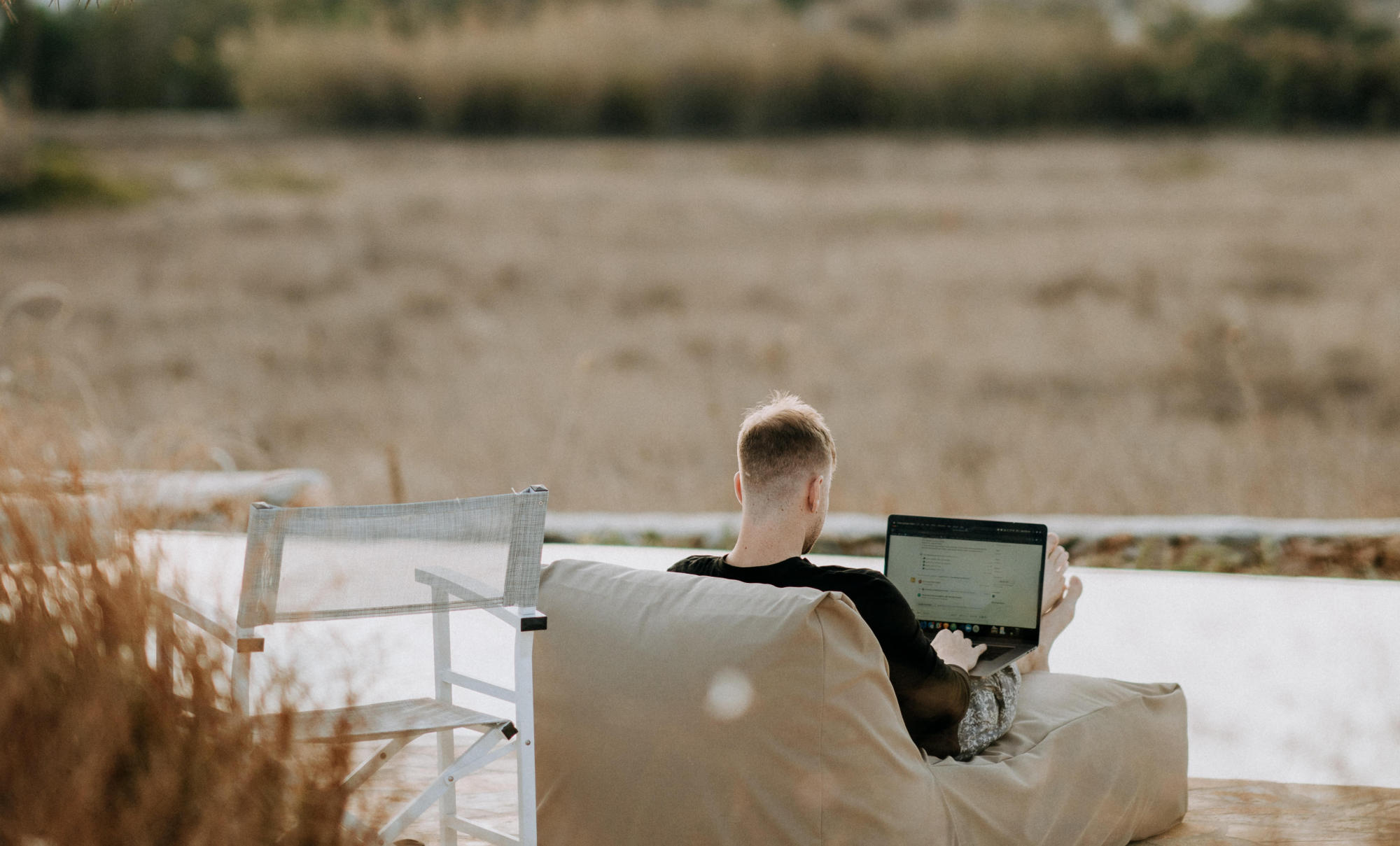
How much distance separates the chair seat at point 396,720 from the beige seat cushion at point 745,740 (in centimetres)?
13

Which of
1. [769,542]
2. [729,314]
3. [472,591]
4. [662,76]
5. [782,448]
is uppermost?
[662,76]

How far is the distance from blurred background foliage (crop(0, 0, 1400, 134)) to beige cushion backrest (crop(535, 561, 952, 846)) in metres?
15.3

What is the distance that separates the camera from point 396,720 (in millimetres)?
1770

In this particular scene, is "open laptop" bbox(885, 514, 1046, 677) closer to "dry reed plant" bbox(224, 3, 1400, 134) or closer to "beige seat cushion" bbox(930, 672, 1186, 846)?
"beige seat cushion" bbox(930, 672, 1186, 846)

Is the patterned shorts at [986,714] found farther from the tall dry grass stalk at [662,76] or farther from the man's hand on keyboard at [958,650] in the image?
the tall dry grass stalk at [662,76]

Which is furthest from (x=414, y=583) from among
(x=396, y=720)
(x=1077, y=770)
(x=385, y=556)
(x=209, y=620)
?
(x=1077, y=770)

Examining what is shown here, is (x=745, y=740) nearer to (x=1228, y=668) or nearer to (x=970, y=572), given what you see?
(x=970, y=572)

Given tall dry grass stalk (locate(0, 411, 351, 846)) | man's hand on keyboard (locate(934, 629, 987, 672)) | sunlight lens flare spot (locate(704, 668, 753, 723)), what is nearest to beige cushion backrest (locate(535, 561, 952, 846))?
sunlight lens flare spot (locate(704, 668, 753, 723))

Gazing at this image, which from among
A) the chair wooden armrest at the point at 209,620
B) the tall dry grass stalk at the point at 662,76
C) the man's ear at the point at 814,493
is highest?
the tall dry grass stalk at the point at 662,76

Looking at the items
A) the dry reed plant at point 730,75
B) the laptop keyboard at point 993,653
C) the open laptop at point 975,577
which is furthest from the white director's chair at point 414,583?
the dry reed plant at point 730,75

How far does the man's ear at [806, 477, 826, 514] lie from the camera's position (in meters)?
1.86

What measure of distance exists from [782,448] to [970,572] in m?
0.46

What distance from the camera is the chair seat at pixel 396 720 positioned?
1.48 m

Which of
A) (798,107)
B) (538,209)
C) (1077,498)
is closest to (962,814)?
(1077,498)
